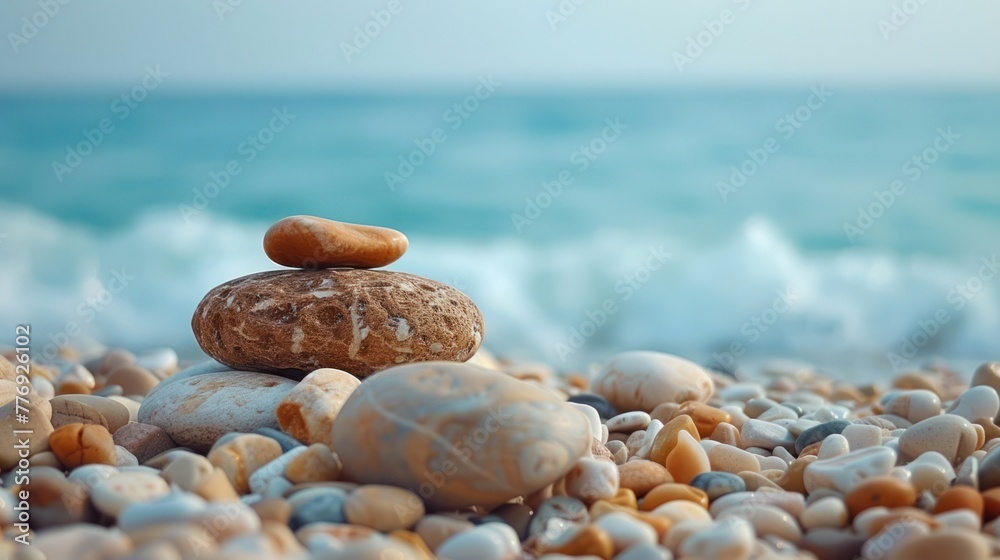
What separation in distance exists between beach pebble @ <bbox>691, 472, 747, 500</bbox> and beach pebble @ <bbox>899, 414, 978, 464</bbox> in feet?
2.59

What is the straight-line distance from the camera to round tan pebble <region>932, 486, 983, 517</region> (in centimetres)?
231

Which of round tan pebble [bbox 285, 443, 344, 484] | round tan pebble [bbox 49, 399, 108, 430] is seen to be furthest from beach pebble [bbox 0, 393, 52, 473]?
round tan pebble [bbox 285, 443, 344, 484]

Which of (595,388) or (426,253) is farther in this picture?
(426,253)

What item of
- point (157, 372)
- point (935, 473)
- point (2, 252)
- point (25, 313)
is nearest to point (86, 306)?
point (25, 313)

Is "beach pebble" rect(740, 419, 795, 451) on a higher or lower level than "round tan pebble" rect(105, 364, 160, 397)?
higher

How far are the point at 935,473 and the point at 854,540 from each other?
600mm

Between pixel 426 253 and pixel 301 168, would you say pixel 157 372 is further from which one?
pixel 301 168

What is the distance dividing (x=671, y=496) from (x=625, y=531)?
516 mm

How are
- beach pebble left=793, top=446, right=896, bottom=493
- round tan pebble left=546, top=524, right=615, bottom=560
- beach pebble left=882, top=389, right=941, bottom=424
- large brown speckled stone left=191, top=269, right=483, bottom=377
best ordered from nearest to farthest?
round tan pebble left=546, top=524, right=615, bottom=560
beach pebble left=793, top=446, right=896, bottom=493
large brown speckled stone left=191, top=269, right=483, bottom=377
beach pebble left=882, top=389, right=941, bottom=424

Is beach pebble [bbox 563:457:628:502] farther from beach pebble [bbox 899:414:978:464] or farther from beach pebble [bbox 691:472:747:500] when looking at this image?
beach pebble [bbox 899:414:978:464]

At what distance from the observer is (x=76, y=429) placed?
2820 millimetres

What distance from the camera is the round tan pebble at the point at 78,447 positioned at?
9.12 ft

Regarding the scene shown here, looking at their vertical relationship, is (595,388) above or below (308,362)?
below

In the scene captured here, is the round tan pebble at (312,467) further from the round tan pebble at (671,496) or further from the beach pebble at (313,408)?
the round tan pebble at (671,496)
